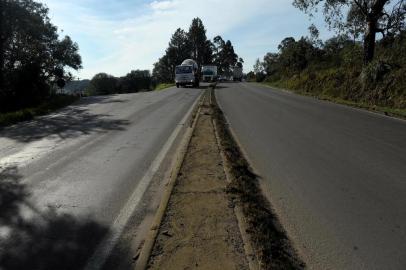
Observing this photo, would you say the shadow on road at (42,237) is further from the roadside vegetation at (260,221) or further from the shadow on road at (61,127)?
the shadow on road at (61,127)

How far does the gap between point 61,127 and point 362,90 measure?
17751mm

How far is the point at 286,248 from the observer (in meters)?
5.29

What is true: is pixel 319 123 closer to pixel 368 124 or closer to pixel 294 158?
pixel 368 124

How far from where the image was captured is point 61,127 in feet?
52.4

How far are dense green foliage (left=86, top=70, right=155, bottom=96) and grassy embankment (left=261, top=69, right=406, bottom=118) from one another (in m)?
85.8

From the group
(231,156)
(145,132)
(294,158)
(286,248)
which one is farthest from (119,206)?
(145,132)

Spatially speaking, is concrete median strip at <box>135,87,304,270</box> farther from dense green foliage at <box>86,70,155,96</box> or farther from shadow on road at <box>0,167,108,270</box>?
dense green foliage at <box>86,70,155,96</box>

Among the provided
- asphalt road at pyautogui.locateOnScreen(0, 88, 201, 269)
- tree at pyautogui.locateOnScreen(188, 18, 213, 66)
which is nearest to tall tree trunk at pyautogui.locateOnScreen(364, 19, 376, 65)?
asphalt road at pyautogui.locateOnScreen(0, 88, 201, 269)

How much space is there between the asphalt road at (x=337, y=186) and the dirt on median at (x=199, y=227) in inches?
30.6

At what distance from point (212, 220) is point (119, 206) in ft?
5.17

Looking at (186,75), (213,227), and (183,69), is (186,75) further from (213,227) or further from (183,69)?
(213,227)

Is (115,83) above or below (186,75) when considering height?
below

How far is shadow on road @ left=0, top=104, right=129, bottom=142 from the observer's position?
46.4 feet

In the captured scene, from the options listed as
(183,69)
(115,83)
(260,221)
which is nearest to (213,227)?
(260,221)
